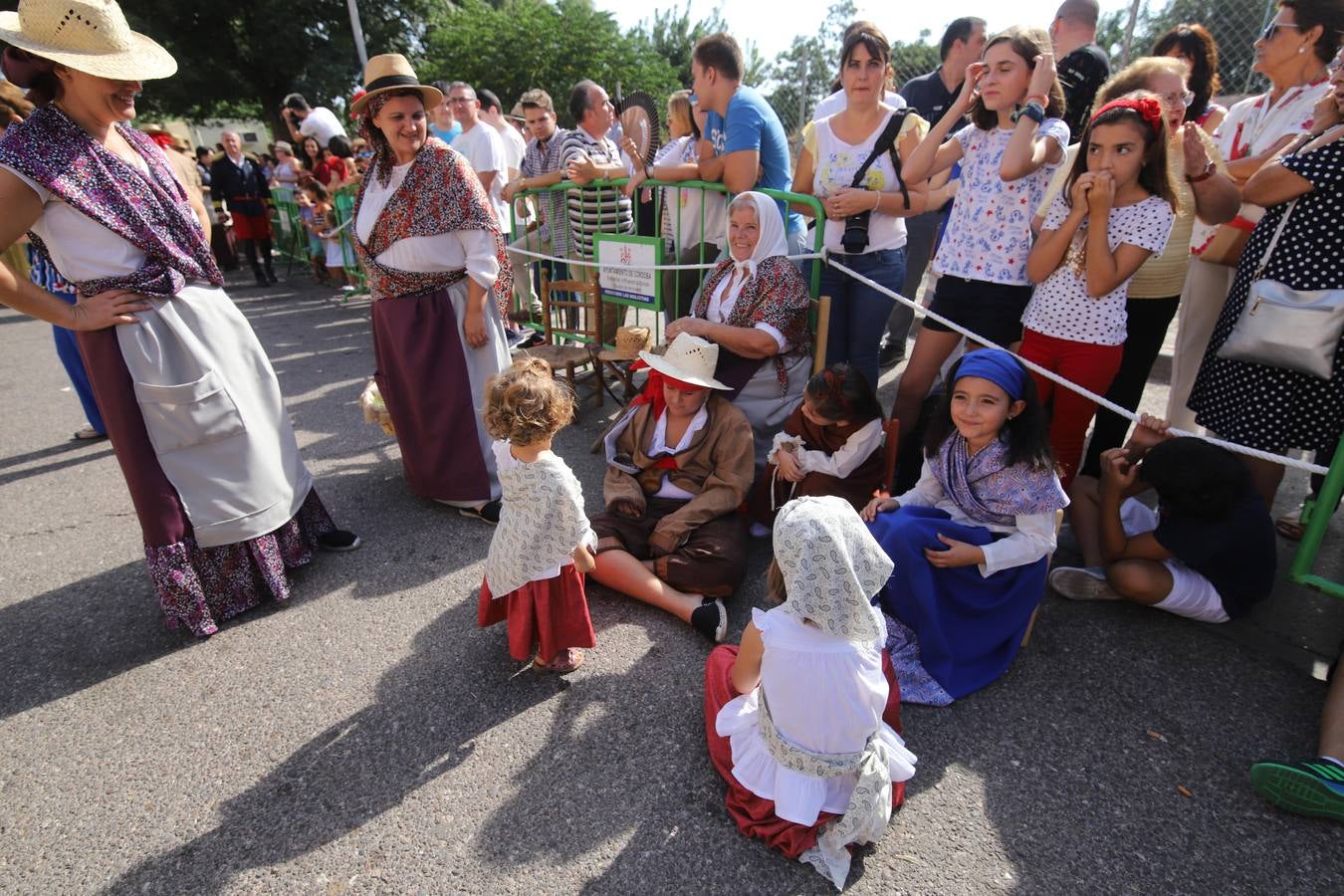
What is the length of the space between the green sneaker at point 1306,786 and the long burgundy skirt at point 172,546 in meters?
3.55

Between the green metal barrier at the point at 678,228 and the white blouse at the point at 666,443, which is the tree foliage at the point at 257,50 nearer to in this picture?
the green metal barrier at the point at 678,228

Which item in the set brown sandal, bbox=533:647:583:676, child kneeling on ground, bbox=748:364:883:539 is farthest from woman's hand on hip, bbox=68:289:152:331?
child kneeling on ground, bbox=748:364:883:539

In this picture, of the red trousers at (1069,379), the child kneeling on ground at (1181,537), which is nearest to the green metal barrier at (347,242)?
the red trousers at (1069,379)

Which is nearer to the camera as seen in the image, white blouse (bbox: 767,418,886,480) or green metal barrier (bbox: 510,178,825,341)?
white blouse (bbox: 767,418,886,480)

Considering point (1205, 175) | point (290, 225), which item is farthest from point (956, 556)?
point (290, 225)

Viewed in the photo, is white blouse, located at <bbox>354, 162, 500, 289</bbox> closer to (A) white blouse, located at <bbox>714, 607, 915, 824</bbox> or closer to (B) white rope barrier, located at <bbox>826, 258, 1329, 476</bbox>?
(B) white rope barrier, located at <bbox>826, 258, 1329, 476</bbox>

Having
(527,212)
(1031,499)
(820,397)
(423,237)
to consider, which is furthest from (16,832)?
(527,212)

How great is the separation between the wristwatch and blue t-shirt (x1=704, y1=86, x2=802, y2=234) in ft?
5.97

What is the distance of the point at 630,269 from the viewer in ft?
14.7

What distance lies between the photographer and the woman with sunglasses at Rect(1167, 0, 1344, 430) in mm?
3064

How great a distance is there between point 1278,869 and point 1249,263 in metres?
2.22

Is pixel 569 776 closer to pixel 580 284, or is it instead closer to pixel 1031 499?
pixel 1031 499

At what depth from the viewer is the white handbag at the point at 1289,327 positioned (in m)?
2.34

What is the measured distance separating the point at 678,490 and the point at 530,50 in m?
23.4
